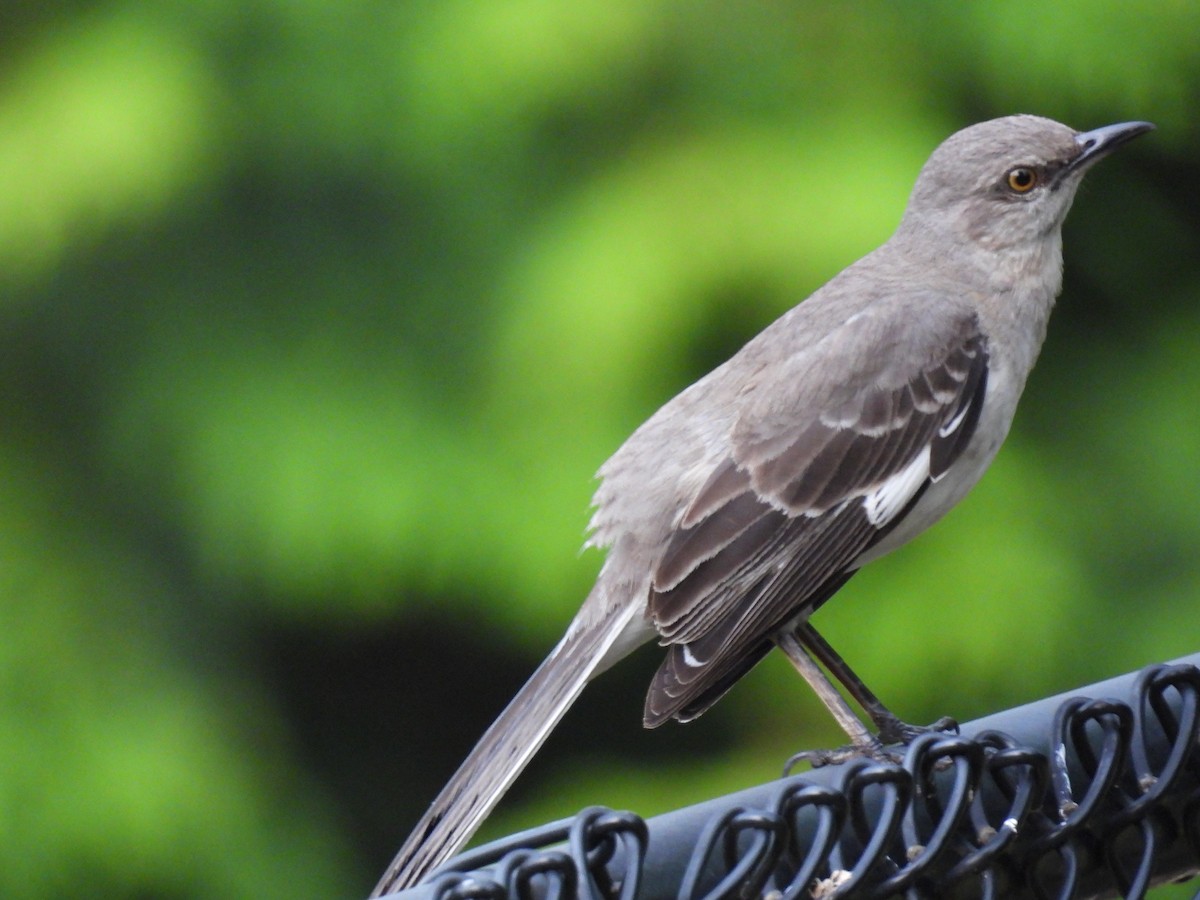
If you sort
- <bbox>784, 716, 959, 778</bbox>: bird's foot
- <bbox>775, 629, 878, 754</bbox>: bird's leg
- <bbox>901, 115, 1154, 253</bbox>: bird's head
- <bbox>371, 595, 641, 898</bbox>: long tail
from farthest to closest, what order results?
1. <bbox>901, 115, 1154, 253</bbox>: bird's head
2. <bbox>775, 629, 878, 754</bbox>: bird's leg
3. <bbox>784, 716, 959, 778</bbox>: bird's foot
4. <bbox>371, 595, 641, 898</bbox>: long tail

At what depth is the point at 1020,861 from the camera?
1.54 m

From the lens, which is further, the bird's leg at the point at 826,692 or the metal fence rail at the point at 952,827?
the bird's leg at the point at 826,692

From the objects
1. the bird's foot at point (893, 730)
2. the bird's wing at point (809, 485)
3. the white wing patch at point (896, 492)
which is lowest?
the bird's foot at point (893, 730)

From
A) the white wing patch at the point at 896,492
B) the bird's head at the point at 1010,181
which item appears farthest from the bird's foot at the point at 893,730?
the bird's head at the point at 1010,181

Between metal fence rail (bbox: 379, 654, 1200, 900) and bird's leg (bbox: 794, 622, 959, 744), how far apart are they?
0.81 metres

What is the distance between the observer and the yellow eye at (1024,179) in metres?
2.60

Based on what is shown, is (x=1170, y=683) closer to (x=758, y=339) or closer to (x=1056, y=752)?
(x=1056, y=752)

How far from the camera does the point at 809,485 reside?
236 centimetres

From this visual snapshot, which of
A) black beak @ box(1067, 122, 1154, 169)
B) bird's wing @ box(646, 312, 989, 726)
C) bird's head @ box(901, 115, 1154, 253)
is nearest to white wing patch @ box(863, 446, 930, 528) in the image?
bird's wing @ box(646, 312, 989, 726)

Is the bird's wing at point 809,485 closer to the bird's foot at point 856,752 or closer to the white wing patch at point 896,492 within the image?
the white wing patch at point 896,492

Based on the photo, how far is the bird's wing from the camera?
226cm

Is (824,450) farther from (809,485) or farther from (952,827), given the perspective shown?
(952,827)

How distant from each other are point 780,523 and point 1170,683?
Answer: 82 cm

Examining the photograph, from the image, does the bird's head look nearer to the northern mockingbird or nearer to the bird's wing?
the northern mockingbird
